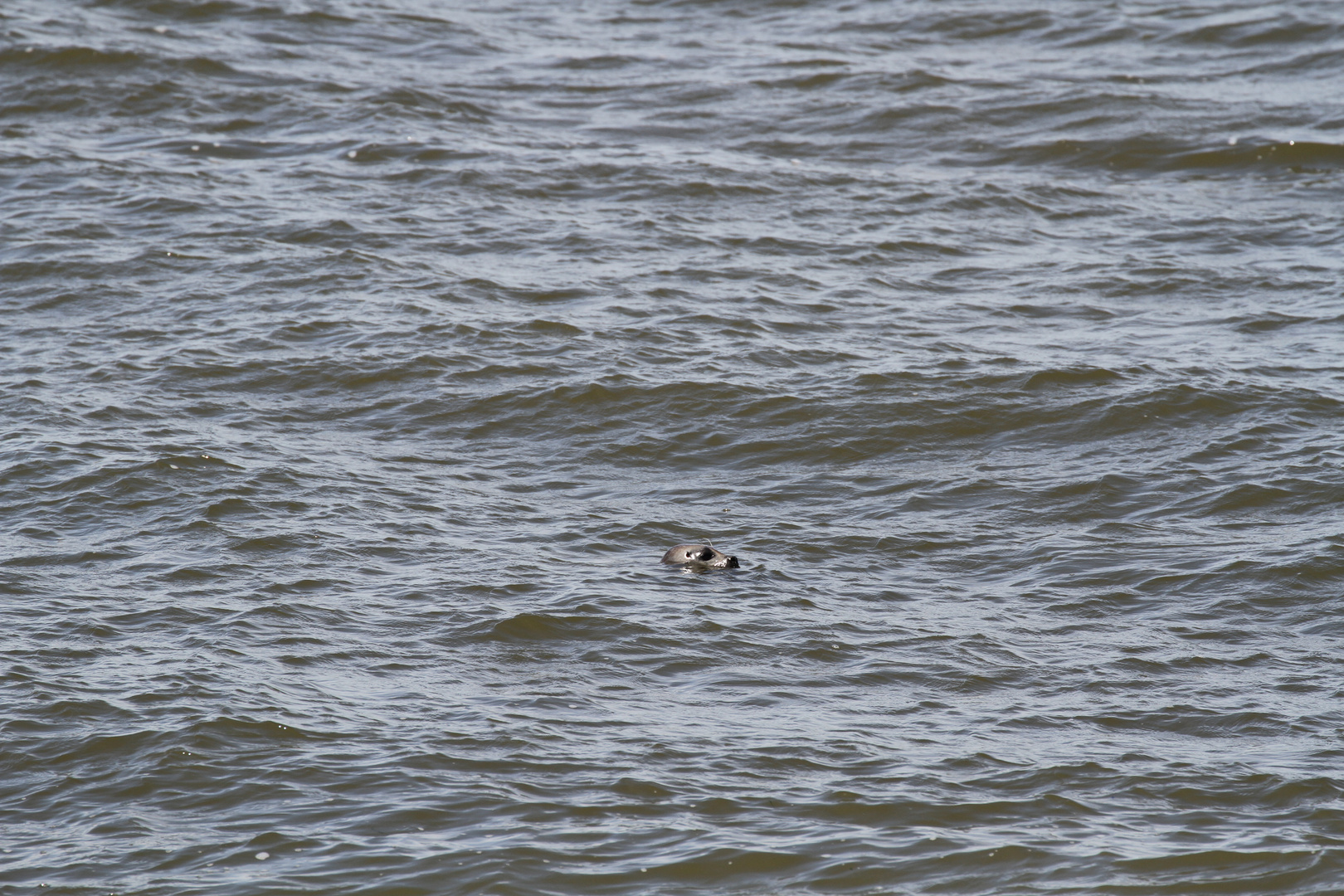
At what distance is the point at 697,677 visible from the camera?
25.4ft

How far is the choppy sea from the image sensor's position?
6531 millimetres

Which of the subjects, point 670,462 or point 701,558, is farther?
point 670,462

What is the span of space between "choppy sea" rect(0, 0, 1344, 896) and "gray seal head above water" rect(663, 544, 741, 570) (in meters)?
0.10

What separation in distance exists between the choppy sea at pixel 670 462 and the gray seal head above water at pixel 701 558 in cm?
10

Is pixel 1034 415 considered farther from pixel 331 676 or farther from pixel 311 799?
pixel 311 799

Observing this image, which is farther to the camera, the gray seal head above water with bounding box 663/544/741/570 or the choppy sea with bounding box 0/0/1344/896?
the gray seal head above water with bounding box 663/544/741/570

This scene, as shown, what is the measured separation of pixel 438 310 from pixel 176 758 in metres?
6.41

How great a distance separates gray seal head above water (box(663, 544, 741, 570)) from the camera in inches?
347

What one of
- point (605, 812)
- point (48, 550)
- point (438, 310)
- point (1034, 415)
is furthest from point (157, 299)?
point (605, 812)

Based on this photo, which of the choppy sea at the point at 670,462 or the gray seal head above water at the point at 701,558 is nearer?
the choppy sea at the point at 670,462

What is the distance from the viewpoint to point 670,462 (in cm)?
1069

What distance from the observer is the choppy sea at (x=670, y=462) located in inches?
257

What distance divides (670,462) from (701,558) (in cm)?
195

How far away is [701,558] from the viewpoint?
8812mm
